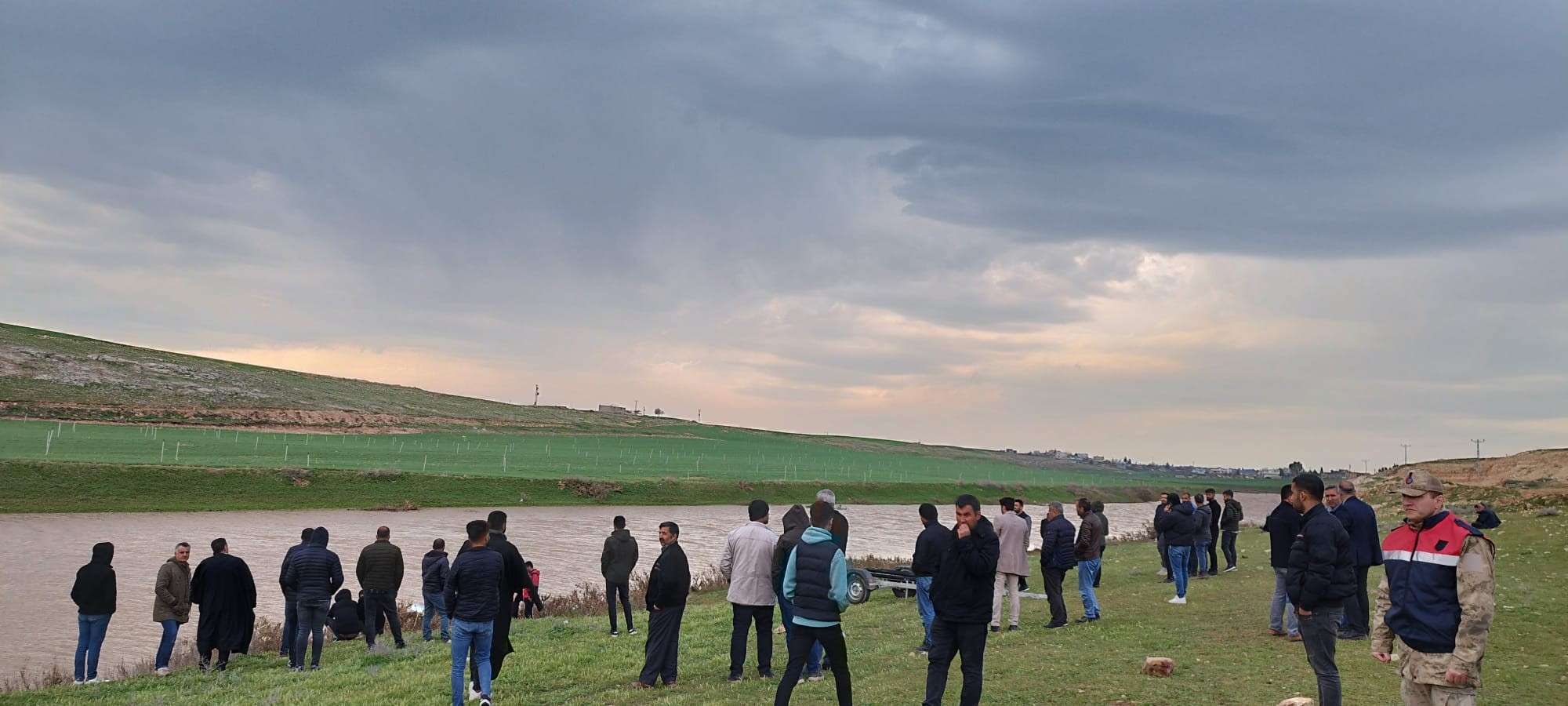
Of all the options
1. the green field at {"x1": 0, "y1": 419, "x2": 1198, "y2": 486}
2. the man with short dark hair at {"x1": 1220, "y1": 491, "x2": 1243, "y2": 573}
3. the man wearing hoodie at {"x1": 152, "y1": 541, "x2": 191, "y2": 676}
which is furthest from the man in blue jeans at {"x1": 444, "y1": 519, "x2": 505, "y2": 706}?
the green field at {"x1": 0, "y1": 419, "x2": 1198, "y2": 486}

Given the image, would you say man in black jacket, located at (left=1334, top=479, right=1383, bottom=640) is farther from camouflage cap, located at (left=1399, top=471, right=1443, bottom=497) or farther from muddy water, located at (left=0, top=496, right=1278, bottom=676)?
muddy water, located at (left=0, top=496, right=1278, bottom=676)

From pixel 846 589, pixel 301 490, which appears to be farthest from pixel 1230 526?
pixel 301 490

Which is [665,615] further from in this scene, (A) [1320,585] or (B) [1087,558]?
(B) [1087,558]

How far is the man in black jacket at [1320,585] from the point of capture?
9531mm

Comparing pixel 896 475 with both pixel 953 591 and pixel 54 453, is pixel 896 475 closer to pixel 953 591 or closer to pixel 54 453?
pixel 54 453

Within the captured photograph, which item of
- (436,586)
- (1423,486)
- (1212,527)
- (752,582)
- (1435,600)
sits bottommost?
(436,586)

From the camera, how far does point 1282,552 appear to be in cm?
1474

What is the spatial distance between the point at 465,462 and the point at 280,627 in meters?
64.9

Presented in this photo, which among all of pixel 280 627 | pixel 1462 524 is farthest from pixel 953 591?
pixel 280 627

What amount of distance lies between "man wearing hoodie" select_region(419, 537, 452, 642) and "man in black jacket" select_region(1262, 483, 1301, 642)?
1232cm

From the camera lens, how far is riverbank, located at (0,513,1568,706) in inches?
480

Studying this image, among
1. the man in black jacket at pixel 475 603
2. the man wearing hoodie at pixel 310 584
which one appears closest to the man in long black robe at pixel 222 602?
the man wearing hoodie at pixel 310 584

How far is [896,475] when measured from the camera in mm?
124062

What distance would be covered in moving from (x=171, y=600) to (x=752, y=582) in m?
9.95
